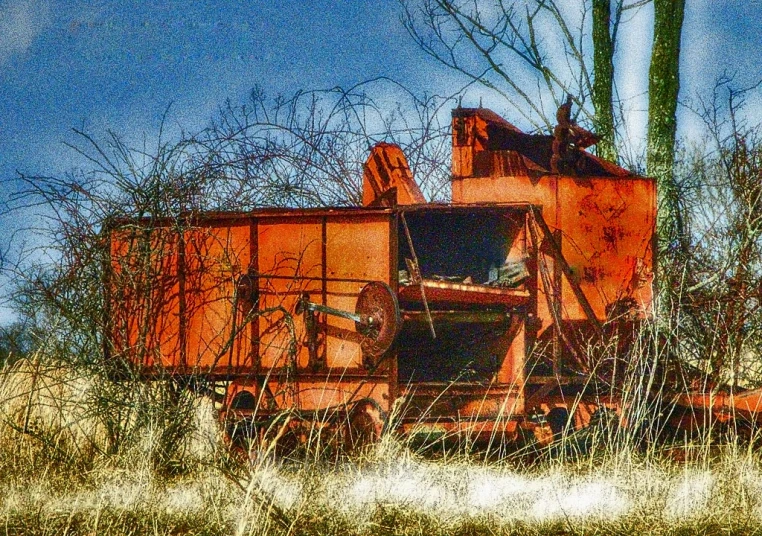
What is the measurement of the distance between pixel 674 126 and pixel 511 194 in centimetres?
463

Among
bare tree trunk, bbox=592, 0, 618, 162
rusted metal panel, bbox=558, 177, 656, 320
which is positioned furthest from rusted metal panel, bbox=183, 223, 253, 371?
bare tree trunk, bbox=592, 0, 618, 162

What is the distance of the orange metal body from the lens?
711cm

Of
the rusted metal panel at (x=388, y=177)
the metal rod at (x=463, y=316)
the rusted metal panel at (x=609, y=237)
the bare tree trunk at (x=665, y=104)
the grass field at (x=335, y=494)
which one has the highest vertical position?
the bare tree trunk at (x=665, y=104)

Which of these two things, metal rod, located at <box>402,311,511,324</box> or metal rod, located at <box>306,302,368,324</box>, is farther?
metal rod, located at <box>402,311,511,324</box>

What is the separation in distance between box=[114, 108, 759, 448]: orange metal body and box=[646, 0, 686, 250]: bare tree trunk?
3.19 metres

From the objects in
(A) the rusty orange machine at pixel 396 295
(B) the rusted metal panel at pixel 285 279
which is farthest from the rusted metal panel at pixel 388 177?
(B) the rusted metal panel at pixel 285 279

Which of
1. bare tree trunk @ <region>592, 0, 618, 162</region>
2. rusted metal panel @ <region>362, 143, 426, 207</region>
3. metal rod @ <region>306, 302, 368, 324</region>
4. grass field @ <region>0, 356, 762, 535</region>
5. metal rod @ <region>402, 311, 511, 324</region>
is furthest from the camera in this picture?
bare tree trunk @ <region>592, 0, 618, 162</region>

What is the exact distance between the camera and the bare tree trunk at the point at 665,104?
10664 millimetres

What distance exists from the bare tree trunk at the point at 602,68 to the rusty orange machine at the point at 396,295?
4879 mm

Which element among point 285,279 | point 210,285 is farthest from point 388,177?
point 210,285

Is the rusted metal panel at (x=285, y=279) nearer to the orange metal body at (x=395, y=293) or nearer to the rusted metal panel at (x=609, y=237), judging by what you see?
the orange metal body at (x=395, y=293)

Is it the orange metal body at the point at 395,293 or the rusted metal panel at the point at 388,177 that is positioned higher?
the rusted metal panel at the point at 388,177

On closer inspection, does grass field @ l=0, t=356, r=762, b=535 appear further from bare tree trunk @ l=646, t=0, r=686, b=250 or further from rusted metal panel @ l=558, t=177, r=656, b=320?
bare tree trunk @ l=646, t=0, r=686, b=250

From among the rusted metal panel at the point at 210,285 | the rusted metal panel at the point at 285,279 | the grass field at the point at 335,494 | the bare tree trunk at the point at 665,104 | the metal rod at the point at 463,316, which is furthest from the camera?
the bare tree trunk at the point at 665,104
